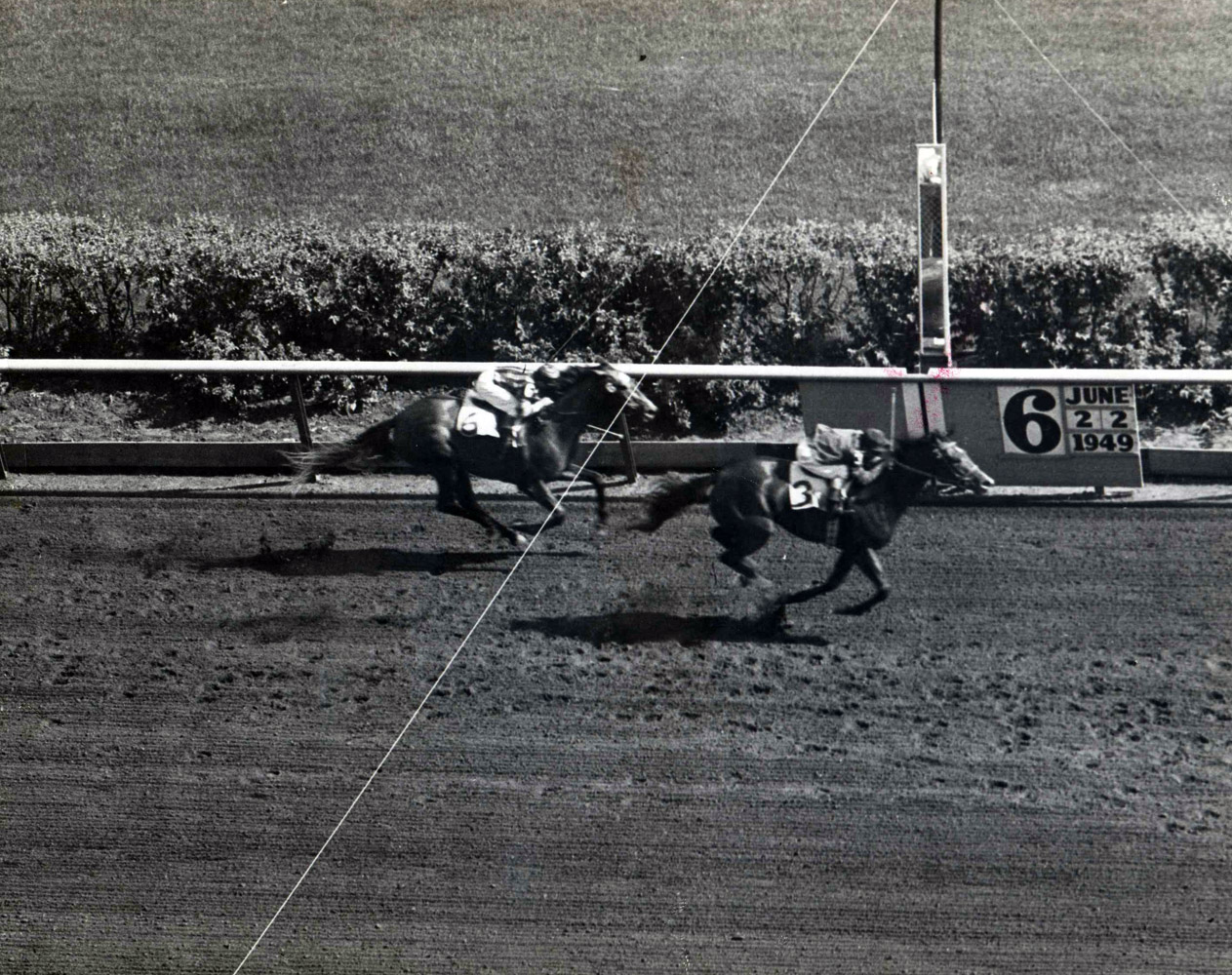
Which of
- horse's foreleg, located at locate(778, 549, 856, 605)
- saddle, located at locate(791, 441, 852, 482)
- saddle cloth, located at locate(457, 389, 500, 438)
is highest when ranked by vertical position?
saddle cloth, located at locate(457, 389, 500, 438)

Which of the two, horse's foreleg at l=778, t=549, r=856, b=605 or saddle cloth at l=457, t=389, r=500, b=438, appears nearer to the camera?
horse's foreleg at l=778, t=549, r=856, b=605

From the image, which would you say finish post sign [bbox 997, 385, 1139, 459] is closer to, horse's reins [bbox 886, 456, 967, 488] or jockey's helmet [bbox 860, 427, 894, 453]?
horse's reins [bbox 886, 456, 967, 488]

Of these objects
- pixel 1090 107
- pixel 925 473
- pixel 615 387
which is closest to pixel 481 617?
pixel 615 387

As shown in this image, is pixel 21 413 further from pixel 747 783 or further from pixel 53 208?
pixel 747 783

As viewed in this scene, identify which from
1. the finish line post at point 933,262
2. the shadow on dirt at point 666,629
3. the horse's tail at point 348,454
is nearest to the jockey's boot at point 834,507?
the shadow on dirt at point 666,629

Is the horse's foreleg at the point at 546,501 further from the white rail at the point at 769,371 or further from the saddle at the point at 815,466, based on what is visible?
the saddle at the point at 815,466

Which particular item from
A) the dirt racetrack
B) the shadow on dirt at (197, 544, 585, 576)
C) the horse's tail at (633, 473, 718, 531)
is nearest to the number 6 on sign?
the dirt racetrack
